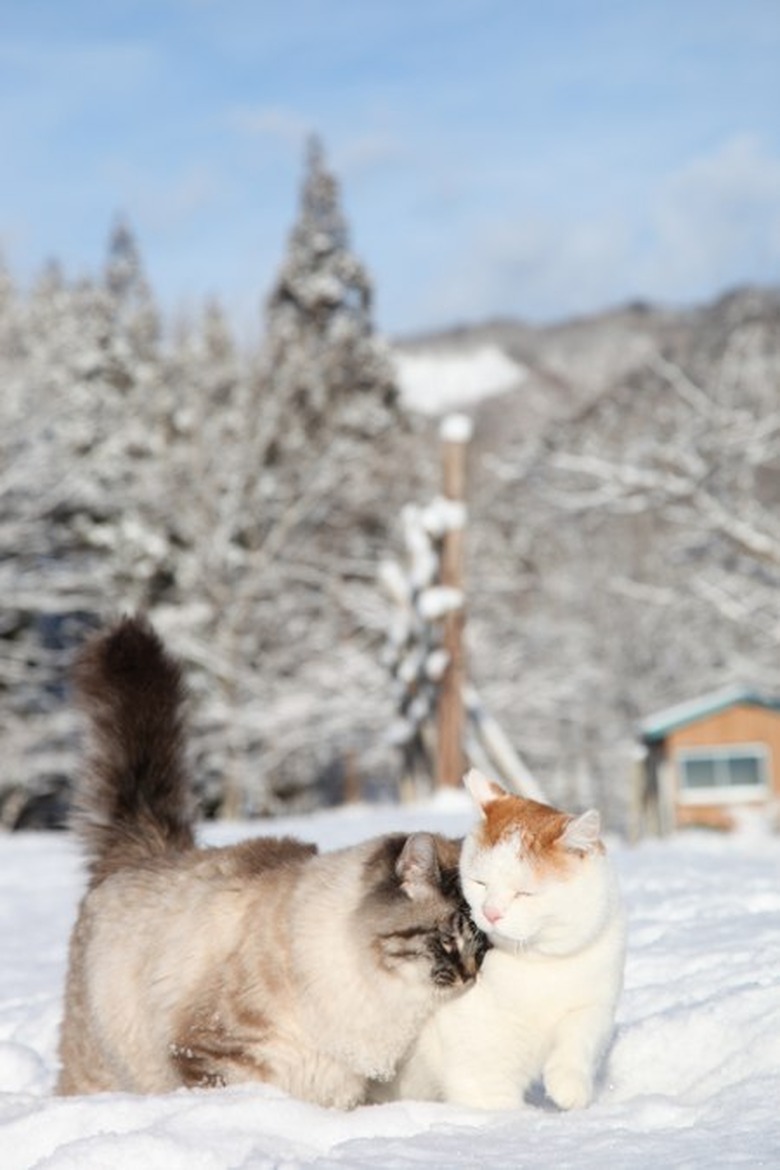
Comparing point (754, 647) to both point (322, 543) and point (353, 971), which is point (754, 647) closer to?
point (322, 543)

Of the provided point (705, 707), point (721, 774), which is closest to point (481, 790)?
point (705, 707)

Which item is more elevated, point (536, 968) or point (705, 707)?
point (705, 707)

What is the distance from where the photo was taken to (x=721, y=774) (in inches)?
1257

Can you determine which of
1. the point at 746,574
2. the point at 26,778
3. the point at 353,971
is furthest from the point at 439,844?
the point at 26,778

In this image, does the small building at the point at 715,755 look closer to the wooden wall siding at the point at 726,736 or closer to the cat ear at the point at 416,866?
the wooden wall siding at the point at 726,736

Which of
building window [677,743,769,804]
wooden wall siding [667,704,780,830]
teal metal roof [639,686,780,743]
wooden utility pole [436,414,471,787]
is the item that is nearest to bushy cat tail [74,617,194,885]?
wooden utility pole [436,414,471,787]

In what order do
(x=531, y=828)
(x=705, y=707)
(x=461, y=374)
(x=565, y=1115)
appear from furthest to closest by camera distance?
(x=461, y=374) → (x=705, y=707) → (x=531, y=828) → (x=565, y=1115)

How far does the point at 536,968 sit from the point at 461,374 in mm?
67031

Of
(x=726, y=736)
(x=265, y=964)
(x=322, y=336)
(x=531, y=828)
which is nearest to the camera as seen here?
(x=531, y=828)

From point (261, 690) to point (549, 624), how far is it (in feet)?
34.9

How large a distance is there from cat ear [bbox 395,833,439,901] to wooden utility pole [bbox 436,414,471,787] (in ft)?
33.9

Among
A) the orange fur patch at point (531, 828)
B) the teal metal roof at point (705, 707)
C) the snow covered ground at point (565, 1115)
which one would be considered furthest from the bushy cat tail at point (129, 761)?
the teal metal roof at point (705, 707)

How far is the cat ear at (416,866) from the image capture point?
12.6 feet

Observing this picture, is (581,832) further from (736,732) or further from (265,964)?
(736,732)
